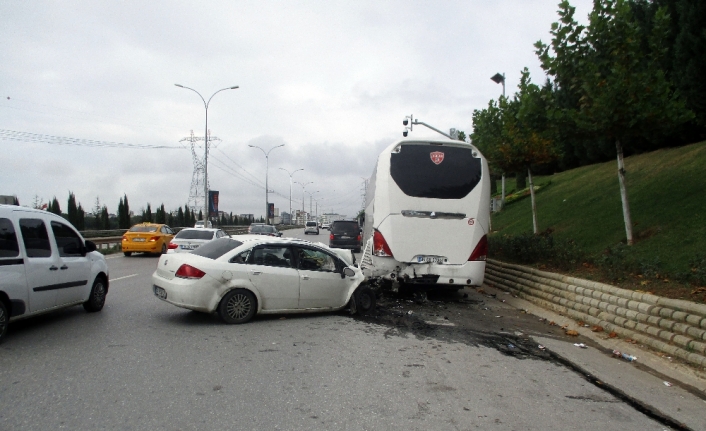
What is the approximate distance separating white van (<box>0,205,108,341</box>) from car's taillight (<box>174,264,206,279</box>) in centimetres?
169

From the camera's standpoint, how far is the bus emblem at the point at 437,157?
1114 centimetres

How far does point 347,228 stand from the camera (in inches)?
1177

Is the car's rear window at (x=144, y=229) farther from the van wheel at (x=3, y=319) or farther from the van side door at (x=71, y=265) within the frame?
the van wheel at (x=3, y=319)

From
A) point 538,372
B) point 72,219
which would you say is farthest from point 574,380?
point 72,219

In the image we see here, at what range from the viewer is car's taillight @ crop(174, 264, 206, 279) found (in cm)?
842

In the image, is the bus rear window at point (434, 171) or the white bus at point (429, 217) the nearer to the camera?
the white bus at point (429, 217)

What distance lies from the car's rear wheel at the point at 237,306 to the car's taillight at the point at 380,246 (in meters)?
3.21

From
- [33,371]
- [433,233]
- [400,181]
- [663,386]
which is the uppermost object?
[400,181]

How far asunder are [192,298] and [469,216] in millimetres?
5709

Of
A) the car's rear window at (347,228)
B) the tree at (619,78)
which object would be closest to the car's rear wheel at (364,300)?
the tree at (619,78)

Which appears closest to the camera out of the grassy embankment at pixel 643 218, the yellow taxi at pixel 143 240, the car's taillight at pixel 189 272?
the car's taillight at pixel 189 272

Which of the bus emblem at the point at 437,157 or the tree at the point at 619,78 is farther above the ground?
the tree at the point at 619,78

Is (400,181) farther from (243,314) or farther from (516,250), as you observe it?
(516,250)

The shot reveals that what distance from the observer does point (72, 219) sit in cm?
4675
